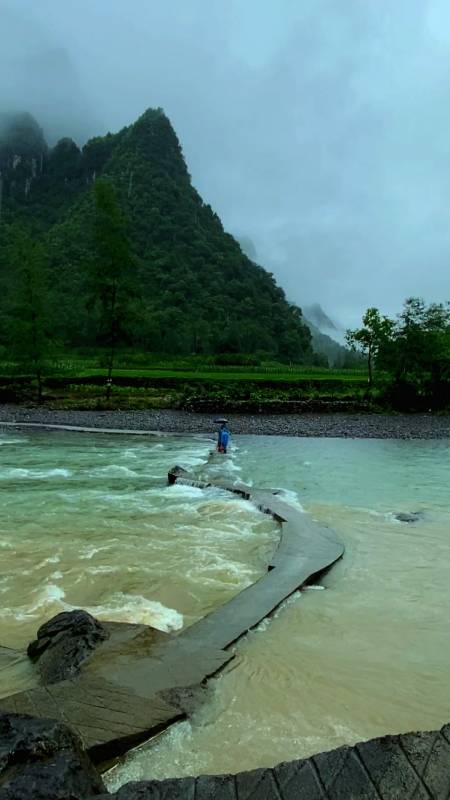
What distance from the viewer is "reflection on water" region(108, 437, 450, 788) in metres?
4.12

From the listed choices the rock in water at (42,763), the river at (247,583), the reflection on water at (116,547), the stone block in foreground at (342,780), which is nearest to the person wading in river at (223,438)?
the river at (247,583)

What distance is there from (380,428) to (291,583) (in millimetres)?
21665

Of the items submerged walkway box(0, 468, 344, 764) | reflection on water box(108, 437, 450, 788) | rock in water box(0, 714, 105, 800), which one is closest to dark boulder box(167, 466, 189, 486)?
reflection on water box(108, 437, 450, 788)

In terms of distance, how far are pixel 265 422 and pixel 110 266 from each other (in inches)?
571

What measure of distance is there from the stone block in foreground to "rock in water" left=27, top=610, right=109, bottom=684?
230cm

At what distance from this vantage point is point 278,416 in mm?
32750

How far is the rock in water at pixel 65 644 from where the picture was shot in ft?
16.5

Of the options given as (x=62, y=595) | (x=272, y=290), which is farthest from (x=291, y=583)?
(x=272, y=290)

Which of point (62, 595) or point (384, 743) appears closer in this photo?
point (384, 743)

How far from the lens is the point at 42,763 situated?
3086 millimetres

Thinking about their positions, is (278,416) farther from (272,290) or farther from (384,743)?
(272,290)

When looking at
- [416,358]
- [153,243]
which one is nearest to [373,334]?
[416,358]

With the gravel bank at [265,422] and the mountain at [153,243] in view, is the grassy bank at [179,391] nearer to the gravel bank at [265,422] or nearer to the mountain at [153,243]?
the gravel bank at [265,422]

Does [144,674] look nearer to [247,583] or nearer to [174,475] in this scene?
[247,583]
